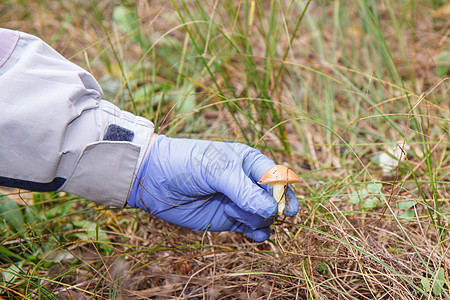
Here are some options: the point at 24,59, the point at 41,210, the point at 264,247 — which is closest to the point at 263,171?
the point at 264,247

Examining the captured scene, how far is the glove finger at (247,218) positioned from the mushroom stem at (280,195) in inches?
2.8

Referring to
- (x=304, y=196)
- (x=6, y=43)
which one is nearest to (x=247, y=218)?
(x=304, y=196)

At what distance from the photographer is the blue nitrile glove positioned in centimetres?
116

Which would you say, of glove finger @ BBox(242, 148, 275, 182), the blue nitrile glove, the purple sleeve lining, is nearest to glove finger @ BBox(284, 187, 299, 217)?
the blue nitrile glove

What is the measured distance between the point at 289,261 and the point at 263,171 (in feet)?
1.07

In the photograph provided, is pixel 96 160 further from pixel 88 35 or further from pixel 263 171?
pixel 88 35

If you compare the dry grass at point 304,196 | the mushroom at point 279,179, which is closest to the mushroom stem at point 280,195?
the mushroom at point 279,179

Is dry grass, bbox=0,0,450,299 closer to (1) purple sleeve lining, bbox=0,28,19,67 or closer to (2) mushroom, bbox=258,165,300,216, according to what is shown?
(2) mushroom, bbox=258,165,300,216

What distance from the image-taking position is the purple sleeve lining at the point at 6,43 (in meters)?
1.09

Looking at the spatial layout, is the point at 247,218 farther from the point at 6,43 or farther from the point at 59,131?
the point at 6,43

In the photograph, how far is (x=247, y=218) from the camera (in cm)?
124

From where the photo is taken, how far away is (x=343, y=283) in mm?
1163

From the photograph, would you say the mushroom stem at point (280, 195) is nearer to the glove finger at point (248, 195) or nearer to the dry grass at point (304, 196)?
the glove finger at point (248, 195)

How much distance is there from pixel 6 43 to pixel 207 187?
2.56 feet
